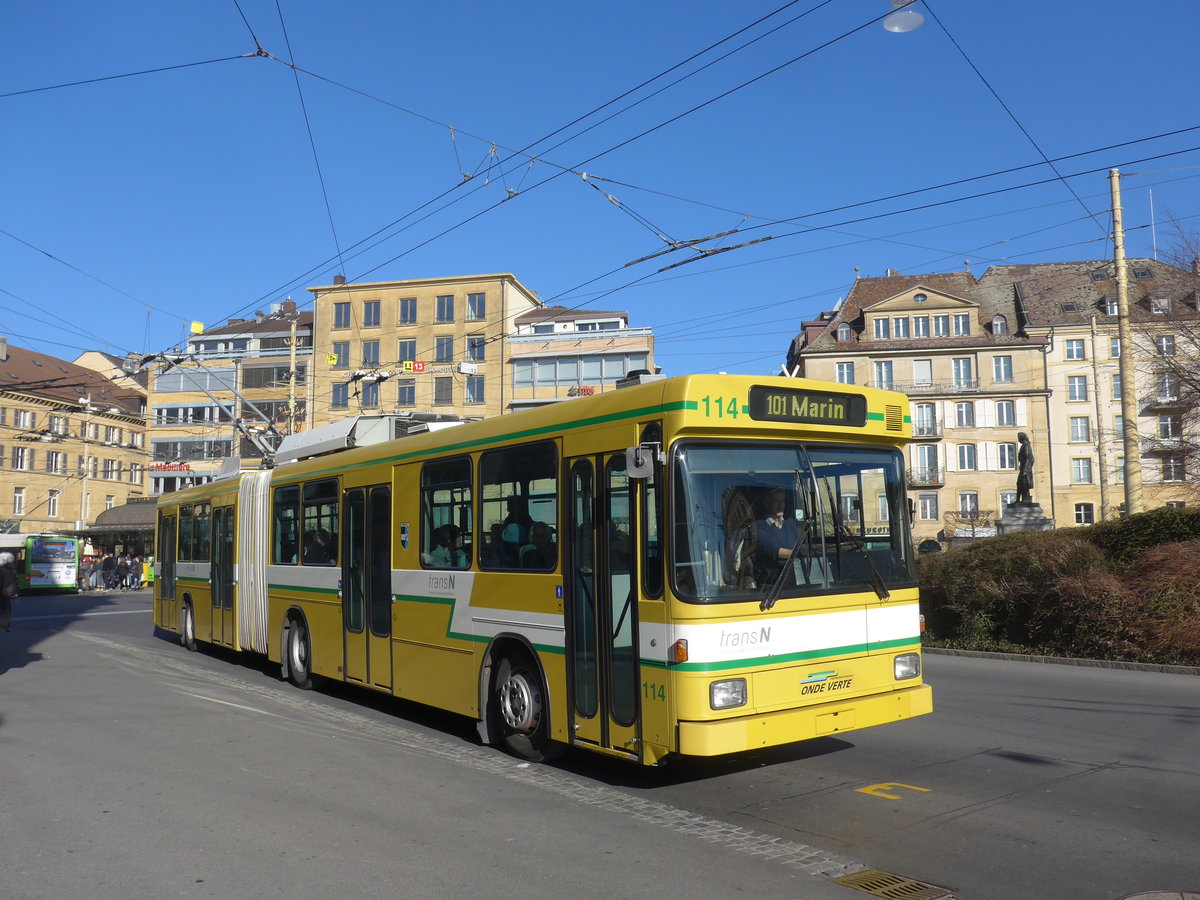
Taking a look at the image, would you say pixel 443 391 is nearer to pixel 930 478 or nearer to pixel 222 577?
pixel 930 478

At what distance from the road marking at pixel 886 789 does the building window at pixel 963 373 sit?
60.4 metres

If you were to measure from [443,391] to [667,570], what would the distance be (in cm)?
6194

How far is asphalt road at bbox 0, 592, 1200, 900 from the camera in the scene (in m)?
5.38

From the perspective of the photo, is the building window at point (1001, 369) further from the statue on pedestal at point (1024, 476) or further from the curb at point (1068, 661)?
the curb at point (1068, 661)

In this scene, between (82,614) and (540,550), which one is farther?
(82,614)

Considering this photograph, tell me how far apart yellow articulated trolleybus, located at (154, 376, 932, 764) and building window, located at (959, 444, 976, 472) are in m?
58.7

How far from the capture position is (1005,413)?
63.7m

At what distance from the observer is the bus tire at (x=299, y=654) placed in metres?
12.9

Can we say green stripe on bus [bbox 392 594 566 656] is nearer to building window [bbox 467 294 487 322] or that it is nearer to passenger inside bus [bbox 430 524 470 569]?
passenger inside bus [bbox 430 524 470 569]

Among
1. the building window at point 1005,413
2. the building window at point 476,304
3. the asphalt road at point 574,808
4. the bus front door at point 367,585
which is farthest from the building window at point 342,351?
the bus front door at point 367,585

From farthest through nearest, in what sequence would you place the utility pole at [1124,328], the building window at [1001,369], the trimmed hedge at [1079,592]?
the building window at [1001,369] < the utility pole at [1124,328] < the trimmed hedge at [1079,592]

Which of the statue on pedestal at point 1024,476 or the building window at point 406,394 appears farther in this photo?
the building window at point 406,394

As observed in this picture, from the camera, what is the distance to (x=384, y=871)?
18.1ft

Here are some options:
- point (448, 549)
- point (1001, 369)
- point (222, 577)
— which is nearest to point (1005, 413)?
point (1001, 369)
